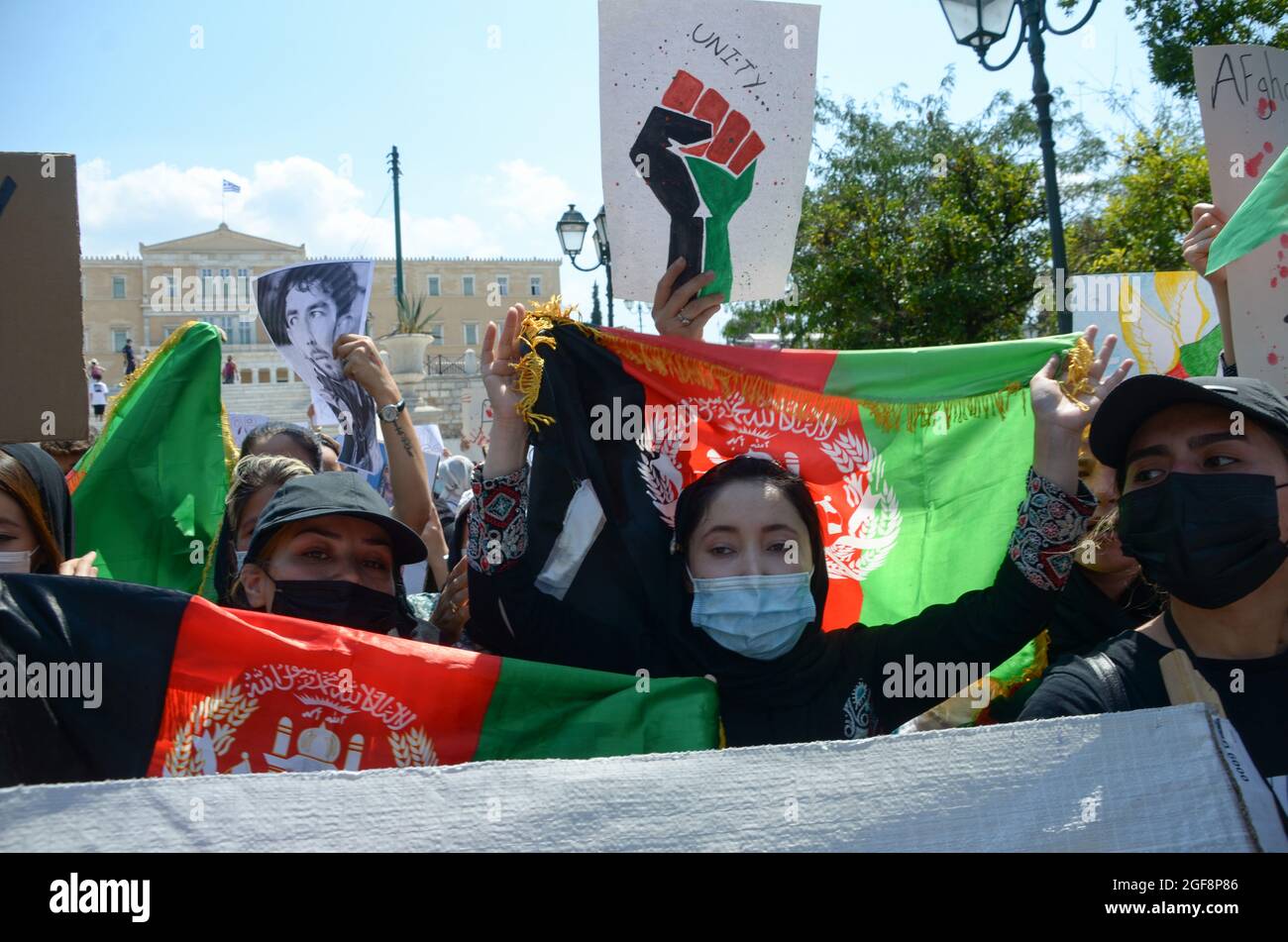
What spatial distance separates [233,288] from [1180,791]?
66233mm

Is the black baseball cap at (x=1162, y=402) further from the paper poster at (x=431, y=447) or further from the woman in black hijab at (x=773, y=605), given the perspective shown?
the paper poster at (x=431, y=447)

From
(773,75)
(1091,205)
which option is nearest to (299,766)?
(773,75)

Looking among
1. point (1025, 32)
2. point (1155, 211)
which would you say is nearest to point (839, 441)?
point (1025, 32)

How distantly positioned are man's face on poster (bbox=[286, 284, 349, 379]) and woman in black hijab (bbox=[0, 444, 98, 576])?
1.65 m

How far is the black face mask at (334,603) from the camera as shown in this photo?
9.18 ft

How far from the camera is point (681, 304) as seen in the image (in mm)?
3242

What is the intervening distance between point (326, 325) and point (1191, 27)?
955cm

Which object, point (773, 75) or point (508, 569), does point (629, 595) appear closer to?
point (508, 569)

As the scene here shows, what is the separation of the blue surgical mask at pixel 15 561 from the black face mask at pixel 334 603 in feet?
2.16

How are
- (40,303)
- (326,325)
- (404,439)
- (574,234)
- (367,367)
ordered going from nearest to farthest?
(40,303) < (404,439) < (367,367) < (326,325) < (574,234)

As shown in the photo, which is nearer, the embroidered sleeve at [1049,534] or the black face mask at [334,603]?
the embroidered sleeve at [1049,534]

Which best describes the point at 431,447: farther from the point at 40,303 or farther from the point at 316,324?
the point at 40,303
